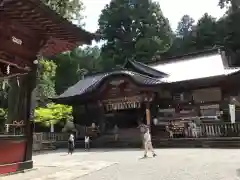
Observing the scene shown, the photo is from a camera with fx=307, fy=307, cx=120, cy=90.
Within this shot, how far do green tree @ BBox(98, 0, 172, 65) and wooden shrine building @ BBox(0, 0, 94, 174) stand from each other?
37475 millimetres

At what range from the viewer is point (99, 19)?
195 feet

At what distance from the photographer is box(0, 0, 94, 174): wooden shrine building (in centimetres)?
888

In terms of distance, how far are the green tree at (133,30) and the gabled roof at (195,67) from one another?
58.2ft

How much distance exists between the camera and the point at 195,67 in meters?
25.5

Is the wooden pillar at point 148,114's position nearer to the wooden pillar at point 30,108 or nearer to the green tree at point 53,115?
the green tree at point 53,115

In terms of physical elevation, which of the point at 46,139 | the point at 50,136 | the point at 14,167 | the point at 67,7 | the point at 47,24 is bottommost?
the point at 14,167

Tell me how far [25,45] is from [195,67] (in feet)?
58.5

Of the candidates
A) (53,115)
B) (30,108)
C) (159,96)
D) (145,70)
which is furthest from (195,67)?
(30,108)

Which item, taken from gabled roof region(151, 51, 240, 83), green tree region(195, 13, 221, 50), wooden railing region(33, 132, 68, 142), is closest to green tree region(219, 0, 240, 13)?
green tree region(195, 13, 221, 50)

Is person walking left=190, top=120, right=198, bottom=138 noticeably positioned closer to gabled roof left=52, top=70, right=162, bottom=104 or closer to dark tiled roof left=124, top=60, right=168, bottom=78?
gabled roof left=52, top=70, right=162, bottom=104

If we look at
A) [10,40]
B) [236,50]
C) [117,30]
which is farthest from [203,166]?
[117,30]

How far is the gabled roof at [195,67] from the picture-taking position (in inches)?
875

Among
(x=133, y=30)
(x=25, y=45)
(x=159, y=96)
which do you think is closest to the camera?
(x=25, y=45)

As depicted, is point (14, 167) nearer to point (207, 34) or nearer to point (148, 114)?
point (148, 114)
